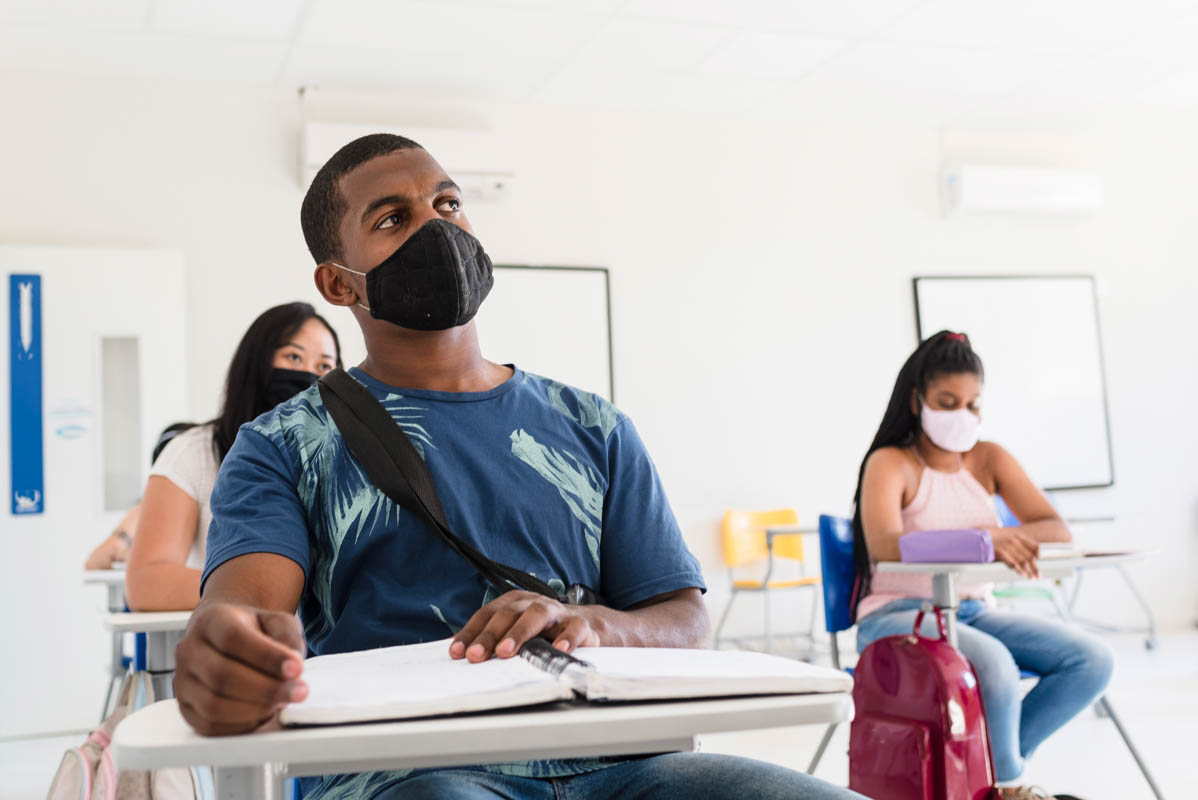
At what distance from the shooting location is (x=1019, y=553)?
8.98 ft

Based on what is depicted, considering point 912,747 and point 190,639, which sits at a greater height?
point 190,639

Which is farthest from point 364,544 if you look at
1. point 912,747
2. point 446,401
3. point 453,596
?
point 912,747

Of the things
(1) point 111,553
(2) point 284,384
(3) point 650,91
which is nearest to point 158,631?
(2) point 284,384

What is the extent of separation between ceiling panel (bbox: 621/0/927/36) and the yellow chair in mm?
2350

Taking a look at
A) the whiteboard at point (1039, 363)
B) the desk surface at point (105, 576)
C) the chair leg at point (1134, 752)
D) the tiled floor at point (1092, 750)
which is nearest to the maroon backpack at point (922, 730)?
the chair leg at point (1134, 752)

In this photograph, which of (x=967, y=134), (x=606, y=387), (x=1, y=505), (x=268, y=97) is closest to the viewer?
(x=1, y=505)

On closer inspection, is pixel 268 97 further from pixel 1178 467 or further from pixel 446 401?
pixel 1178 467

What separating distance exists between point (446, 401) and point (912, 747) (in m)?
1.42

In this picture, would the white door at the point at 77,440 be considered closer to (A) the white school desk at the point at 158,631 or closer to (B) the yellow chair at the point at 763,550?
(B) the yellow chair at the point at 763,550

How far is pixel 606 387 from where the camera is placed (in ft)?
18.9

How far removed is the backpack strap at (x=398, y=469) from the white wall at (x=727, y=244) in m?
4.11

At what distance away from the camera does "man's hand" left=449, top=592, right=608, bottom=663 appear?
96 cm

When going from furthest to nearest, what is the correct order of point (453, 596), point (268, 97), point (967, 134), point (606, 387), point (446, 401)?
point (967, 134) → point (606, 387) → point (268, 97) → point (446, 401) → point (453, 596)

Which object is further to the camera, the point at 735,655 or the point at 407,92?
the point at 407,92
